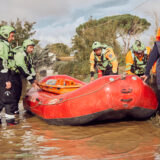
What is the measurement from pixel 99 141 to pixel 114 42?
11.7m

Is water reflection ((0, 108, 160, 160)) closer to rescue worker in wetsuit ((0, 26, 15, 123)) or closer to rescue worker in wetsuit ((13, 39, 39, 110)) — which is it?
rescue worker in wetsuit ((0, 26, 15, 123))

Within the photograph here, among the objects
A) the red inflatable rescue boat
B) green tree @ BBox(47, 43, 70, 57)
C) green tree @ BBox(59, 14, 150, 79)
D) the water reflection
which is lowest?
the water reflection

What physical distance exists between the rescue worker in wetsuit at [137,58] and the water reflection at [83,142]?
4.12 feet

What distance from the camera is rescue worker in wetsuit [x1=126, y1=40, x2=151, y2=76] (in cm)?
541

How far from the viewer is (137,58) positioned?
5570 mm

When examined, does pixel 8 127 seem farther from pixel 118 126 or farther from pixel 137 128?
pixel 137 128

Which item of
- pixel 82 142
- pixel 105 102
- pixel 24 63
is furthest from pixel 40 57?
pixel 82 142

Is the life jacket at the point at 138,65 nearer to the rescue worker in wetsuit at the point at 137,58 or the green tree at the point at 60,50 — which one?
the rescue worker in wetsuit at the point at 137,58

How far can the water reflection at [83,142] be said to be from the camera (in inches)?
127

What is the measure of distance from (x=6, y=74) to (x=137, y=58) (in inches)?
109

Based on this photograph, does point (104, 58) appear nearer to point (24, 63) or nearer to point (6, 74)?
point (24, 63)

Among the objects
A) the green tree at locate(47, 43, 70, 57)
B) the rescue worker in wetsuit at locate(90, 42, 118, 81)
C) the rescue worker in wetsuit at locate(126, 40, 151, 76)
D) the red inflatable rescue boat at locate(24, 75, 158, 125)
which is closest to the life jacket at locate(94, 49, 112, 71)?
the rescue worker in wetsuit at locate(90, 42, 118, 81)

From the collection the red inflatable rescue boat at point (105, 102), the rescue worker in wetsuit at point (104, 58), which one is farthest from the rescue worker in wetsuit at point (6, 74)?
the rescue worker in wetsuit at point (104, 58)

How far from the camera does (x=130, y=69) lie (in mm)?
5680
